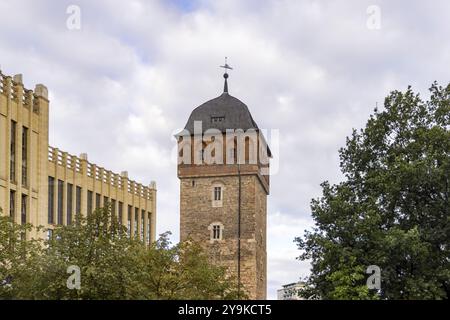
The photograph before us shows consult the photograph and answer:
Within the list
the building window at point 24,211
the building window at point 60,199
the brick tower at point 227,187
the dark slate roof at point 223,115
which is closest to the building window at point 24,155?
the building window at point 24,211

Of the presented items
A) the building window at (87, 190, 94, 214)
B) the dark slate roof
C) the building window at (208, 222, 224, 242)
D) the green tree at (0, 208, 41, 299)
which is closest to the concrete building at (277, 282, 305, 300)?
the building window at (208, 222, 224, 242)

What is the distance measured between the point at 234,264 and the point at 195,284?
112 ft

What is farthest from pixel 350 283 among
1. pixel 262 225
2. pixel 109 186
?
pixel 262 225

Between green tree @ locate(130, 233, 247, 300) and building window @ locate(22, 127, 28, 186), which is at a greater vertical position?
building window @ locate(22, 127, 28, 186)

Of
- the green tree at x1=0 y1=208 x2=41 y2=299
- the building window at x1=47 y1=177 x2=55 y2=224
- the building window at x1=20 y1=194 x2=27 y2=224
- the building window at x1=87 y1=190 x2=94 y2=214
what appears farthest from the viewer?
the building window at x1=87 y1=190 x2=94 y2=214

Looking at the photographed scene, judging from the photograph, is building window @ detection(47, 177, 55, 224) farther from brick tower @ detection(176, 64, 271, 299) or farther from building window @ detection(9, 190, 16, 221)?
brick tower @ detection(176, 64, 271, 299)

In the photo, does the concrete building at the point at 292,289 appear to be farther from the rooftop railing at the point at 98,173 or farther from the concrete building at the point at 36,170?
the rooftop railing at the point at 98,173

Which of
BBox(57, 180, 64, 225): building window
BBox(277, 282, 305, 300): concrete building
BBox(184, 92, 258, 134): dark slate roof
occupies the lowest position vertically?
BBox(277, 282, 305, 300): concrete building

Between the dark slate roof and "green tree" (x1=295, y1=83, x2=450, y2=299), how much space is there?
3433cm

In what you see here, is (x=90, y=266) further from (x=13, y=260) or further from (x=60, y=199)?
(x=60, y=199)

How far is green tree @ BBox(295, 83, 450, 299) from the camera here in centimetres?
3659

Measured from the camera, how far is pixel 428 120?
4091cm

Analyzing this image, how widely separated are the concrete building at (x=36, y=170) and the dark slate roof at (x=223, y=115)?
1374cm

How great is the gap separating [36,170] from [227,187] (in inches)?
917
